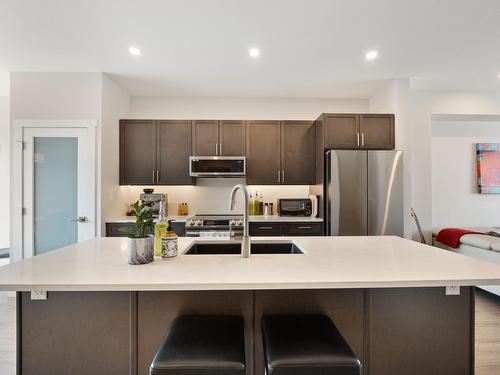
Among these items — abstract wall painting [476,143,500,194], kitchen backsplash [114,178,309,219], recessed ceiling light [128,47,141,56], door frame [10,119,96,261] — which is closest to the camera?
recessed ceiling light [128,47,141,56]

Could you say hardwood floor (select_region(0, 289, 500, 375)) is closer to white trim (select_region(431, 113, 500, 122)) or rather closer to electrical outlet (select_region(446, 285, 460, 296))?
electrical outlet (select_region(446, 285, 460, 296))

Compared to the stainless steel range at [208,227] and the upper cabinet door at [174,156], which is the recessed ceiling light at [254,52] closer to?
the upper cabinet door at [174,156]

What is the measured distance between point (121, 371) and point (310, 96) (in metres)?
3.97

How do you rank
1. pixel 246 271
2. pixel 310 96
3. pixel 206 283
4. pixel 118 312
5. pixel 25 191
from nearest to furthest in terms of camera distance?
1. pixel 206 283
2. pixel 246 271
3. pixel 118 312
4. pixel 25 191
5. pixel 310 96

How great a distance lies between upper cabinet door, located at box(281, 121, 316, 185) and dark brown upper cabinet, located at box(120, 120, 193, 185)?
1.38 m

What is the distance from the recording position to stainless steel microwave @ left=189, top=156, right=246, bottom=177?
3.69 meters

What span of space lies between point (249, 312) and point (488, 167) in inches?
215

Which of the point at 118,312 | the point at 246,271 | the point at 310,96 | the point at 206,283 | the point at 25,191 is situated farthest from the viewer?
the point at 310,96

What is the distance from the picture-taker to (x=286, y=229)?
3.50 meters

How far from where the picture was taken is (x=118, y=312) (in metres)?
1.35

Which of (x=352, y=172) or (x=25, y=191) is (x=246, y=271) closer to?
(x=352, y=172)

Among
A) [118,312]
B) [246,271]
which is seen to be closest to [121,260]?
[118,312]

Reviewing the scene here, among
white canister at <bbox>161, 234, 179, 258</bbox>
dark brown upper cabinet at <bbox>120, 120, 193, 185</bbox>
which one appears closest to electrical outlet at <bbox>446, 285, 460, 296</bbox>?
white canister at <bbox>161, 234, 179, 258</bbox>

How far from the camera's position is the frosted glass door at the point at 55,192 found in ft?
10.8
